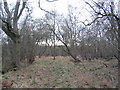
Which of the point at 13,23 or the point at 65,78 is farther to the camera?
the point at 13,23

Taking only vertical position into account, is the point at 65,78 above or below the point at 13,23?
below

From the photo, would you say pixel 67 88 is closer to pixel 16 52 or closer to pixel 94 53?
pixel 16 52

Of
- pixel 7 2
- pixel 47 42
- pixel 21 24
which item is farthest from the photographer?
pixel 47 42

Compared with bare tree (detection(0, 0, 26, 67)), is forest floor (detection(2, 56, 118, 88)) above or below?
below

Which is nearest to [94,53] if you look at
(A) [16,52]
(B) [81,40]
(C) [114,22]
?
(B) [81,40]

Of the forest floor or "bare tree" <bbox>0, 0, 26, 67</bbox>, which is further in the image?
"bare tree" <bbox>0, 0, 26, 67</bbox>

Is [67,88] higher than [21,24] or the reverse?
the reverse

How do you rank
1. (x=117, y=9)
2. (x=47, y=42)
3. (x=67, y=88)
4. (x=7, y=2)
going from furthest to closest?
(x=47, y=42), (x=7, y=2), (x=117, y=9), (x=67, y=88)

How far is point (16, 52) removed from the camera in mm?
9984

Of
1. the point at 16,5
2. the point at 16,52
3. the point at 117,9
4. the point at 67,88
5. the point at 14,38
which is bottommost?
the point at 67,88

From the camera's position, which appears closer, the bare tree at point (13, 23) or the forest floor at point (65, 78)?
the forest floor at point (65, 78)

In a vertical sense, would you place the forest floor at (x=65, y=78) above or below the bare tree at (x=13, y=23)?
below

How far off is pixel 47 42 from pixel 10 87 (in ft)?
67.9

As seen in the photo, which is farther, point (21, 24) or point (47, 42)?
point (47, 42)
